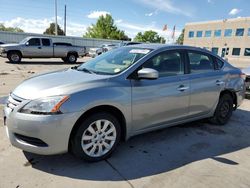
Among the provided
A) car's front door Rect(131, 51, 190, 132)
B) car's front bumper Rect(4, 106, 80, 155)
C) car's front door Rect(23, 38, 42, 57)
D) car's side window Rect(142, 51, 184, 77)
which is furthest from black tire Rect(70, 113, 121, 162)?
car's front door Rect(23, 38, 42, 57)

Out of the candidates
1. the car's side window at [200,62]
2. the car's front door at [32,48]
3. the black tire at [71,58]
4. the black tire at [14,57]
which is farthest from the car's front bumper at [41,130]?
the black tire at [71,58]

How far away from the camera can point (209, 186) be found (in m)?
2.97

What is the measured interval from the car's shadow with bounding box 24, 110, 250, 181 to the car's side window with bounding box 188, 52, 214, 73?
1201mm

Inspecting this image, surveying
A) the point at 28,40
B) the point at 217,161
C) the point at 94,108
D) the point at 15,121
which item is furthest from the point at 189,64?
the point at 28,40

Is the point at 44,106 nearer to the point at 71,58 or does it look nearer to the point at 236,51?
the point at 71,58

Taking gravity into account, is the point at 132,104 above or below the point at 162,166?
above

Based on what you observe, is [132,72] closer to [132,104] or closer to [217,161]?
[132,104]

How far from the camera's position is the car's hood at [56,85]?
300 cm

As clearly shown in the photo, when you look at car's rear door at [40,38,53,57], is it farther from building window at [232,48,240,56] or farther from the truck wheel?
building window at [232,48,240,56]

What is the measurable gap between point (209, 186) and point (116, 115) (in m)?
1.49

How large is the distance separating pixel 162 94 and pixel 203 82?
3.56ft

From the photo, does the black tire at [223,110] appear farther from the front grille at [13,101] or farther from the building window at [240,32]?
the building window at [240,32]

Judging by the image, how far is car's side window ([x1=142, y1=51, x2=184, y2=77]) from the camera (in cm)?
388

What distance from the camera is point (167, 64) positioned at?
4.07 m
